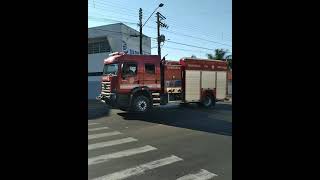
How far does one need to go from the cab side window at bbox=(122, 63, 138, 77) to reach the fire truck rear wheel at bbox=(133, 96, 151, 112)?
130 centimetres

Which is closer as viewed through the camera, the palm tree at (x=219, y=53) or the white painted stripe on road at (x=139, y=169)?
the white painted stripe on road at (x=139, y=169)

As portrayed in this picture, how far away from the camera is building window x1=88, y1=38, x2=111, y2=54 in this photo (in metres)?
40.2

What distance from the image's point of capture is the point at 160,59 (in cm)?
2095

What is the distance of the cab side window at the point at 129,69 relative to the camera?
19.7 meters

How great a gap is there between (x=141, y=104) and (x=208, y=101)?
6.36 metres

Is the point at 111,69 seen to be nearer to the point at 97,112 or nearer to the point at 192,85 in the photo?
the point at 97,112

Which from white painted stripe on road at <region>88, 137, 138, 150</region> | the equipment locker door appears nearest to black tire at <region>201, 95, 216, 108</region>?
the equipment locker door

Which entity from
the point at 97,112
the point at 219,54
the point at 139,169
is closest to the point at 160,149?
the point at 139,169

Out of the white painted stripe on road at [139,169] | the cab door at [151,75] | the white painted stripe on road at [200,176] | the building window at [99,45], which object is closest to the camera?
the white painted stripe on road at [200,176]

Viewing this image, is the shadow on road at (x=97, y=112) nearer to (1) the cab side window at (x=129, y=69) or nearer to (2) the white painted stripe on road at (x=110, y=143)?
(1) the cab side window at (x=129, y=69)

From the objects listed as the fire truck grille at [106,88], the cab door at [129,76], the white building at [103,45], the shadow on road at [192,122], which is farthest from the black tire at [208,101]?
the white building at [103,45]

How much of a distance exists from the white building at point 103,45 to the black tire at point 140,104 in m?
18.7
